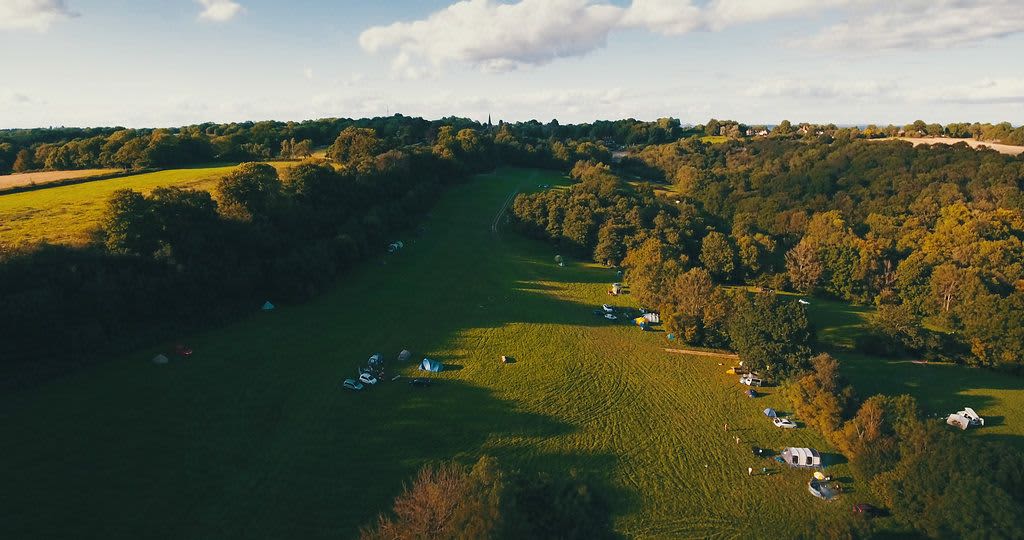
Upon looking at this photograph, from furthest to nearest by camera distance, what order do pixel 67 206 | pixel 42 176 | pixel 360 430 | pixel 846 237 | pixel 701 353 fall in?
pixel 846 237
pixel 42 176
pixel 67 206
pixel 701 353
pixel 360 430

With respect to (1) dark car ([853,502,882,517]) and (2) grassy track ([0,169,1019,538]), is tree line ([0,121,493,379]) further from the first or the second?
(1) dark car ([853,502,882,517])

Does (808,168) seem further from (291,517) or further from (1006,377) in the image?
(291,517)

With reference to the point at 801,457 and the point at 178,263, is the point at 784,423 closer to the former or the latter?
the point at 801,457

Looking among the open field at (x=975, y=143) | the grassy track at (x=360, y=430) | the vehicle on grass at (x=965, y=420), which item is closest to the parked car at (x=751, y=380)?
the grassy track at (x=360, y=430)

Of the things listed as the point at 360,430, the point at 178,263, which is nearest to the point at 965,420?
the point at 360,430

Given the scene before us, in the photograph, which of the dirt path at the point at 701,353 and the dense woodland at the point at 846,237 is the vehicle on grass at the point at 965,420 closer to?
the dense woodland at the point at 846,237

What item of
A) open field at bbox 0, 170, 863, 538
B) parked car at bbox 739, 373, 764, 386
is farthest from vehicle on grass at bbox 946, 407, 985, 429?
parked car at bbox 739, 373, 764, 386
